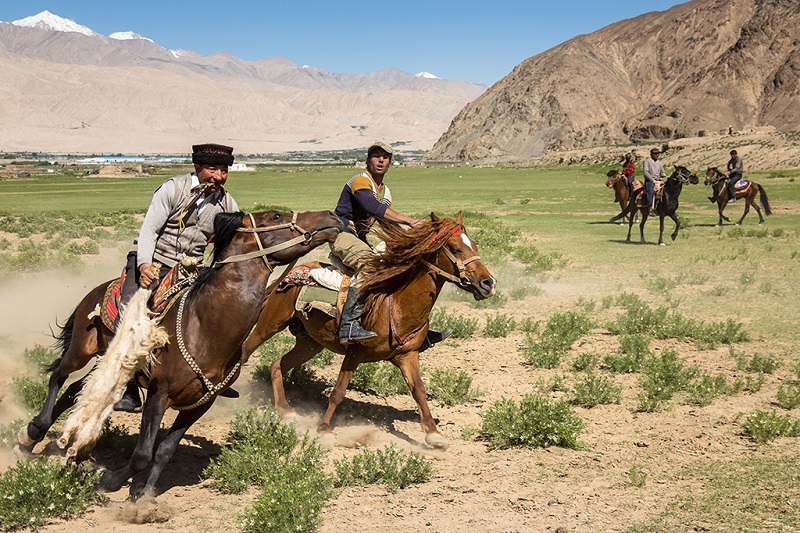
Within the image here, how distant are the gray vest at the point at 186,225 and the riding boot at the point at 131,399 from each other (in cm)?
108

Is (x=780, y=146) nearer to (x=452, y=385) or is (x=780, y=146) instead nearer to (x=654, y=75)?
(x=452, y=385)

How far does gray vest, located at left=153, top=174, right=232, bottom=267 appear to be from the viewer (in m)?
6.30

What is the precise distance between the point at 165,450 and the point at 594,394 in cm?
505

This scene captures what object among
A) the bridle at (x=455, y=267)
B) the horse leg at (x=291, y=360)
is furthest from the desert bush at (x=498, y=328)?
the bridle at (x=455, y=267)

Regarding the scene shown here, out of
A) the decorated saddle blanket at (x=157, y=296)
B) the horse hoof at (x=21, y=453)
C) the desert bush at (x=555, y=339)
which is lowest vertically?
the horse hoof at (x=21, y=453)

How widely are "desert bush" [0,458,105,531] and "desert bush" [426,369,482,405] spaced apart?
14.1 ft

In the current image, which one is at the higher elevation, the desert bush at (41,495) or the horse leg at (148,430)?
the horse leg at (148,430)

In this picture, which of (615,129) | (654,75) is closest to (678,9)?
(654,75)

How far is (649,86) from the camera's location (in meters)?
148

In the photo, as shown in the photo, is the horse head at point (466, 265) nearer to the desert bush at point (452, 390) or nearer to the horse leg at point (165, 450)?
the desert bush at point (452, 390)

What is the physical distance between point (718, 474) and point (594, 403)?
8.10 feet

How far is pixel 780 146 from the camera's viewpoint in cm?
6638

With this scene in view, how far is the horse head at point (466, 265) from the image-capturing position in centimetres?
760

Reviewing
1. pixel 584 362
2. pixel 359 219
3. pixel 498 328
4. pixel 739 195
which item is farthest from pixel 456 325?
pixel 739 195
